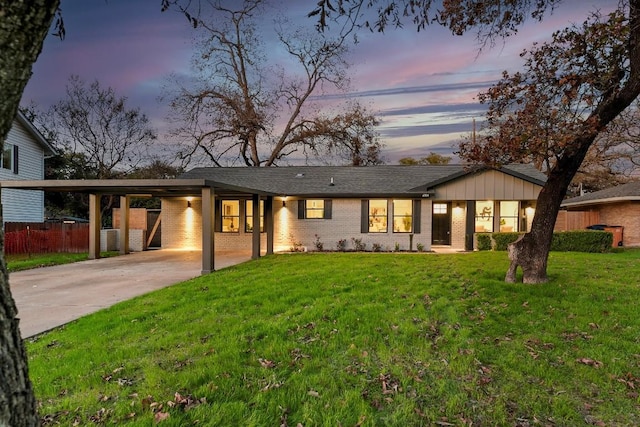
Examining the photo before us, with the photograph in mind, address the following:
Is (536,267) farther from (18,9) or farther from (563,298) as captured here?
(18,9)

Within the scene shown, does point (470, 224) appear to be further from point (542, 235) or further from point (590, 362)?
point (590, 362)

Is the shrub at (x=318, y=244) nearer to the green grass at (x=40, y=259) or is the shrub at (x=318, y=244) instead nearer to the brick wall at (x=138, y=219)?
the brick wall at (x=138, y=219)

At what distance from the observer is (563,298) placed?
6.82 meters

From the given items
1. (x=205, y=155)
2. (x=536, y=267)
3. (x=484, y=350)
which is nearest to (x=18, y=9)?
(x=484, y=350)

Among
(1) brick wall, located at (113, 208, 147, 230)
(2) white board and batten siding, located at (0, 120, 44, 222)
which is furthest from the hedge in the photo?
(2) white board and batten siding, located at (0, 120, 44, 222)

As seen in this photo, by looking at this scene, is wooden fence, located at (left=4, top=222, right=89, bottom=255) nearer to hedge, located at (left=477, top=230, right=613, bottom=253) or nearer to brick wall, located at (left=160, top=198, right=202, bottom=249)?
brick wall, located at (left=160, top=198, right=202, bottom=249)

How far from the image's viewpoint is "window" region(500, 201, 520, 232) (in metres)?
17.0

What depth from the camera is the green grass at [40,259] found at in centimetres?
1156

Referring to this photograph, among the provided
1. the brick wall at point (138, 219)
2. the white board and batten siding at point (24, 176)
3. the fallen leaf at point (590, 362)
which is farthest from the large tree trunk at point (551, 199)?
the white board and batten siding at point (24, 176)

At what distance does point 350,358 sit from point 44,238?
15190 millimetres

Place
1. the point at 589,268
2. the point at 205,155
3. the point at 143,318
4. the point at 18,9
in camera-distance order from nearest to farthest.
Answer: the point at 18,9
the point at 143,318
the point at 589,268
the point at 205,155

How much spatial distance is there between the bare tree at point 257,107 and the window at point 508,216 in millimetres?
12724

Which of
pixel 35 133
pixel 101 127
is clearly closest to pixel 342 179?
pixel 35 133

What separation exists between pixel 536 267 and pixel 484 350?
4096 mm
